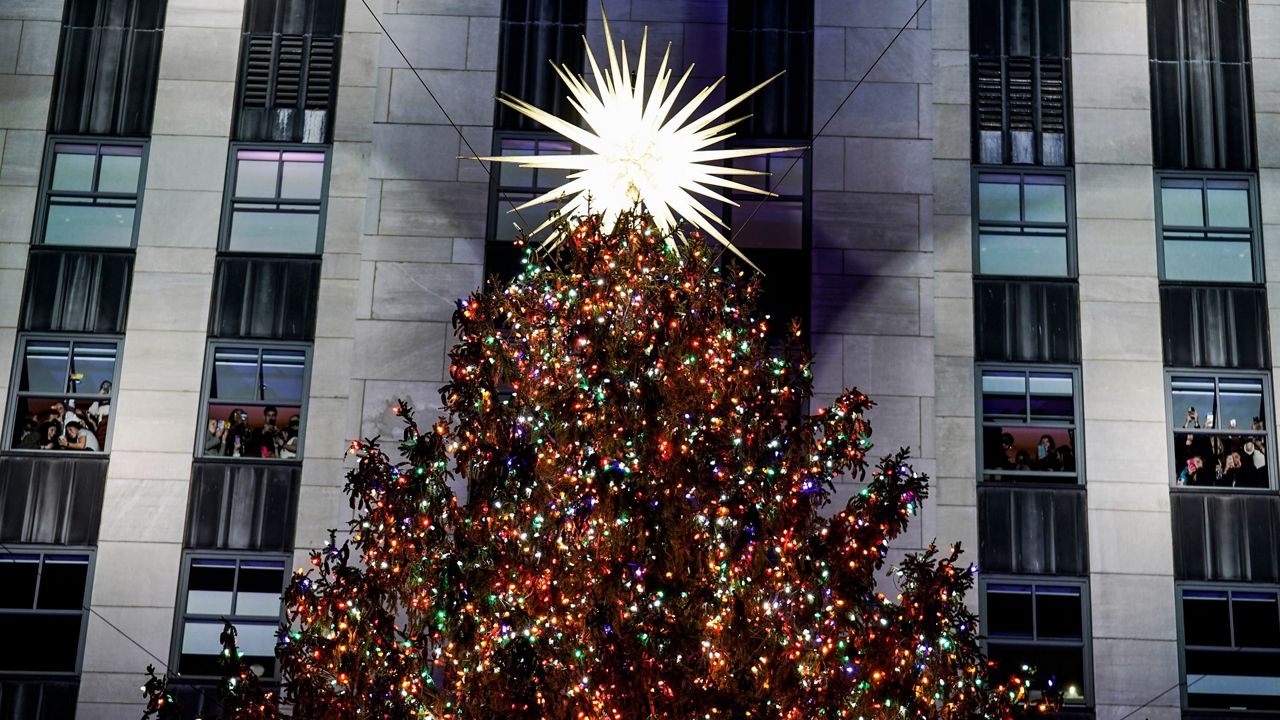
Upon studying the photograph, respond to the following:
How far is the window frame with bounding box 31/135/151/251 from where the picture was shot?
20.3 metres

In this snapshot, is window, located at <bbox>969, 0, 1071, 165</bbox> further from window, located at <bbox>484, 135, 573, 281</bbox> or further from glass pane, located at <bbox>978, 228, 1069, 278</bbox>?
window, located at <bbox>484, 135, 573, 281</bbox>

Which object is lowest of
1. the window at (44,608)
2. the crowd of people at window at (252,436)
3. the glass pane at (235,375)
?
the window at (44,608)

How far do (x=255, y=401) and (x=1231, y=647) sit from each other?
1359 centimetres

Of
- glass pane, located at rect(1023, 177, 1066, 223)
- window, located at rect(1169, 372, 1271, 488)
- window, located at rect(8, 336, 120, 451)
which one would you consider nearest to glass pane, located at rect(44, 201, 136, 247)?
window, located at rect(8, 336, 120, 451)

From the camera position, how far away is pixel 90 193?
67.3 ft

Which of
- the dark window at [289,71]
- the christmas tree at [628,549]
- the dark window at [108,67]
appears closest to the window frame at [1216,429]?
the christmas tree at [628,549]

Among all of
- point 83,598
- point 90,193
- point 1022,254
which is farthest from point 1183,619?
point 90,193

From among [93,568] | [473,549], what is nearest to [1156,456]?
[473,549]

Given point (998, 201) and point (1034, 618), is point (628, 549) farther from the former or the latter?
point (998, 201)

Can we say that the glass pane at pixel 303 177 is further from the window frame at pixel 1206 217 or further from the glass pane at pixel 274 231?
the window frame at pixel 1206 217

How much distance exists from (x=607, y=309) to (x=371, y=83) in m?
8.12

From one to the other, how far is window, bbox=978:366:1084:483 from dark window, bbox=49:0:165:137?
12.7m

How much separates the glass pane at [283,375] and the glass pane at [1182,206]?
12.4 metres

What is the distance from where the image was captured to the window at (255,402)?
19.6m
